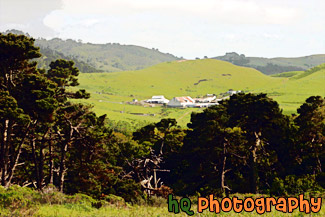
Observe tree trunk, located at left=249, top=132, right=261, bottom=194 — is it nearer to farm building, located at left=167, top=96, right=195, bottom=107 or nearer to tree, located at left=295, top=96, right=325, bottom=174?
tree, located at left=295, top=96, right=325, bottom=174

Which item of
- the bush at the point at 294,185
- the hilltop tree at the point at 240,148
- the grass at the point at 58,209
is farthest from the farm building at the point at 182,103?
the grass at the point at 58,209

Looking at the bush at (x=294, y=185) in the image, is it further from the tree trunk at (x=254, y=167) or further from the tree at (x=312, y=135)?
the tree at (x=312, y=135)

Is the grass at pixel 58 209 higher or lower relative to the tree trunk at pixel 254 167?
higher

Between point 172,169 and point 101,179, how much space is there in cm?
1263

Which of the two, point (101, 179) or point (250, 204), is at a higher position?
point (250, 204)

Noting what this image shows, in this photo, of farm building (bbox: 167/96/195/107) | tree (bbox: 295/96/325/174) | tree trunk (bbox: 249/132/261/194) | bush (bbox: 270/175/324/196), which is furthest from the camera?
farm building (bbox: 167/96/195/107)

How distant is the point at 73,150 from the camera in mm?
31266

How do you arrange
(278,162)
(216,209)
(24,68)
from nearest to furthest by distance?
(216,209)
(24,68)
(278,162)

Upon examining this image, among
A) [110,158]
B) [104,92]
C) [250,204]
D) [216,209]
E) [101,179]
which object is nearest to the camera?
[216,209]

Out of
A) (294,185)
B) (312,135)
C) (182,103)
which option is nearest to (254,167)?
(294,185)

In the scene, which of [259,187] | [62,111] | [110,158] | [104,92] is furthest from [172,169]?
[104,92]

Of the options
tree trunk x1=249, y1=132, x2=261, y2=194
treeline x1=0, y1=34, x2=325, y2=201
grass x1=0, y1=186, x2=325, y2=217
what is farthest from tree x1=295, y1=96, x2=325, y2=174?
grass x1=0, y1=186, x2=325, y2=217

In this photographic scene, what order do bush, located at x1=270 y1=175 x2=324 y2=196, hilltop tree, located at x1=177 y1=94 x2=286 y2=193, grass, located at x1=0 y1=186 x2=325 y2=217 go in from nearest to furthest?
grass, located at x1=0 y1=186 x2=325 y2=217, bush, located at x1=270 y1=175 x2=324 y2=196, hilltop tree, located at x1=177 y1=94 x2=286 y2=193

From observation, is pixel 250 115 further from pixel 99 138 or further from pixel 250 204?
pixel 250 204
